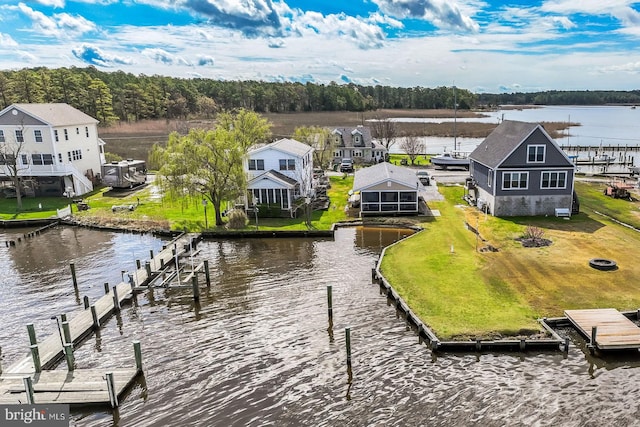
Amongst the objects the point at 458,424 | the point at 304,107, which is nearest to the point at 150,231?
the point at 458,424

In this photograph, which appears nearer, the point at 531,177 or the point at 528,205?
the point at 531,177

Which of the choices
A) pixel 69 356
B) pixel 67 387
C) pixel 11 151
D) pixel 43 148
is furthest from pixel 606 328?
pixel 11 151

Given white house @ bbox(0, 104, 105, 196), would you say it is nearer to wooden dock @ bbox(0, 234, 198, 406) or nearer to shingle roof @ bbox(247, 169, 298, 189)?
shingle roof @ bbox(247, 169, 298, 189)

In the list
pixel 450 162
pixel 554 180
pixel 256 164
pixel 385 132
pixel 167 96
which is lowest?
pixel 450 162

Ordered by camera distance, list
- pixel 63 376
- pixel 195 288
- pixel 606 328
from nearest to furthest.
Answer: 1. pixel 63 376
2. pixel 606 328
3. pixel 195 288

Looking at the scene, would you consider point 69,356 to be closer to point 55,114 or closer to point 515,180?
point 515,180

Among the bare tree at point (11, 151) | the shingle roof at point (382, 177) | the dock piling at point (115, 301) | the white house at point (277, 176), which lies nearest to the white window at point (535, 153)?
the shingle roof at point (382, 177)

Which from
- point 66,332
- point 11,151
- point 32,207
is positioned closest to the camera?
point 66,332
